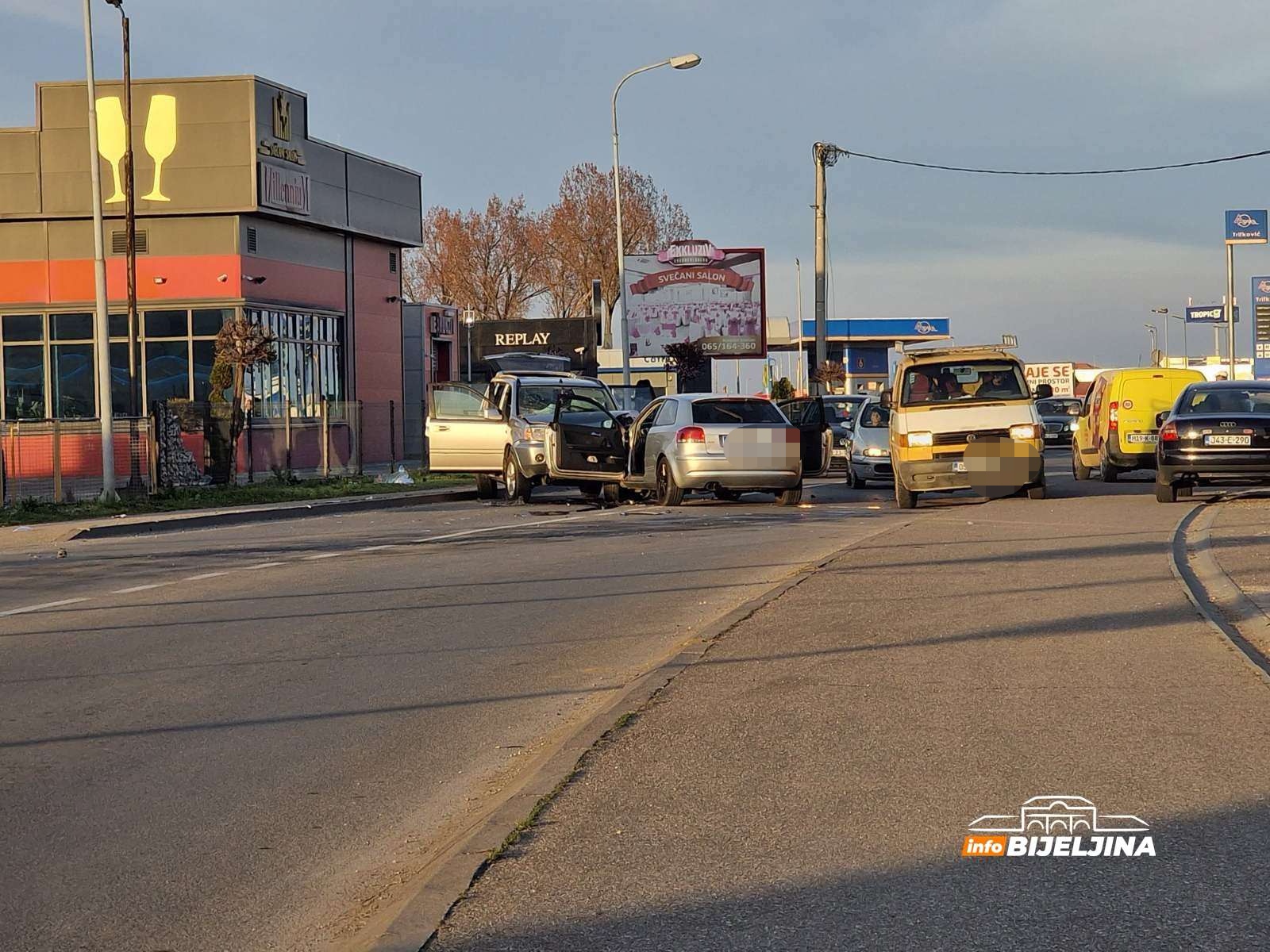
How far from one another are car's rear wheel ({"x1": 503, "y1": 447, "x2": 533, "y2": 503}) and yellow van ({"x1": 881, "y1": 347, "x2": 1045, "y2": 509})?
6.65m

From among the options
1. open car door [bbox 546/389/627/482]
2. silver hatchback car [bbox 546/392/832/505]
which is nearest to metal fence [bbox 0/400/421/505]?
open car door [bbox 546/389/627/482]

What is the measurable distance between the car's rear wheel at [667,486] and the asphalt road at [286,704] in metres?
4.96

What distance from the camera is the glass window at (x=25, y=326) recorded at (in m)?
36.8

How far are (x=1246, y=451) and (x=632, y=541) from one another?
26.6 ft

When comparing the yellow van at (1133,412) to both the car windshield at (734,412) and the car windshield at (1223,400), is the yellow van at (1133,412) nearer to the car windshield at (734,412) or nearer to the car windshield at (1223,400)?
the car windshield at (1223,400)

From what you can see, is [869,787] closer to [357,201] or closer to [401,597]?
[401,597]

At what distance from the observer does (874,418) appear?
92.4ft

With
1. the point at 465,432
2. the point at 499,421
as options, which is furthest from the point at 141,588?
the point at 465,432

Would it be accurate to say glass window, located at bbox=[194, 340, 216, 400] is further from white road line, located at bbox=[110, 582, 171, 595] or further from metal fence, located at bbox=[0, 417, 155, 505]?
white road line, located at bbox=[110, 582, 171, 595]

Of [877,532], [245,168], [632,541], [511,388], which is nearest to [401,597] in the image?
[632,541]

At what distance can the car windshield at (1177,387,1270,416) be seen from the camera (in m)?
21.6

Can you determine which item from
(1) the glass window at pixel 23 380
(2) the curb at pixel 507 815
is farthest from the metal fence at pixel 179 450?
(2) the curb at pixel 507 815

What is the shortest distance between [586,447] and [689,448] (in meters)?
2.17

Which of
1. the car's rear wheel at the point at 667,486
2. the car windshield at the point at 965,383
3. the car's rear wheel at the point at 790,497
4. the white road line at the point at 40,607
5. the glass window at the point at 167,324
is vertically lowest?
the white road line at the point at 40,607
